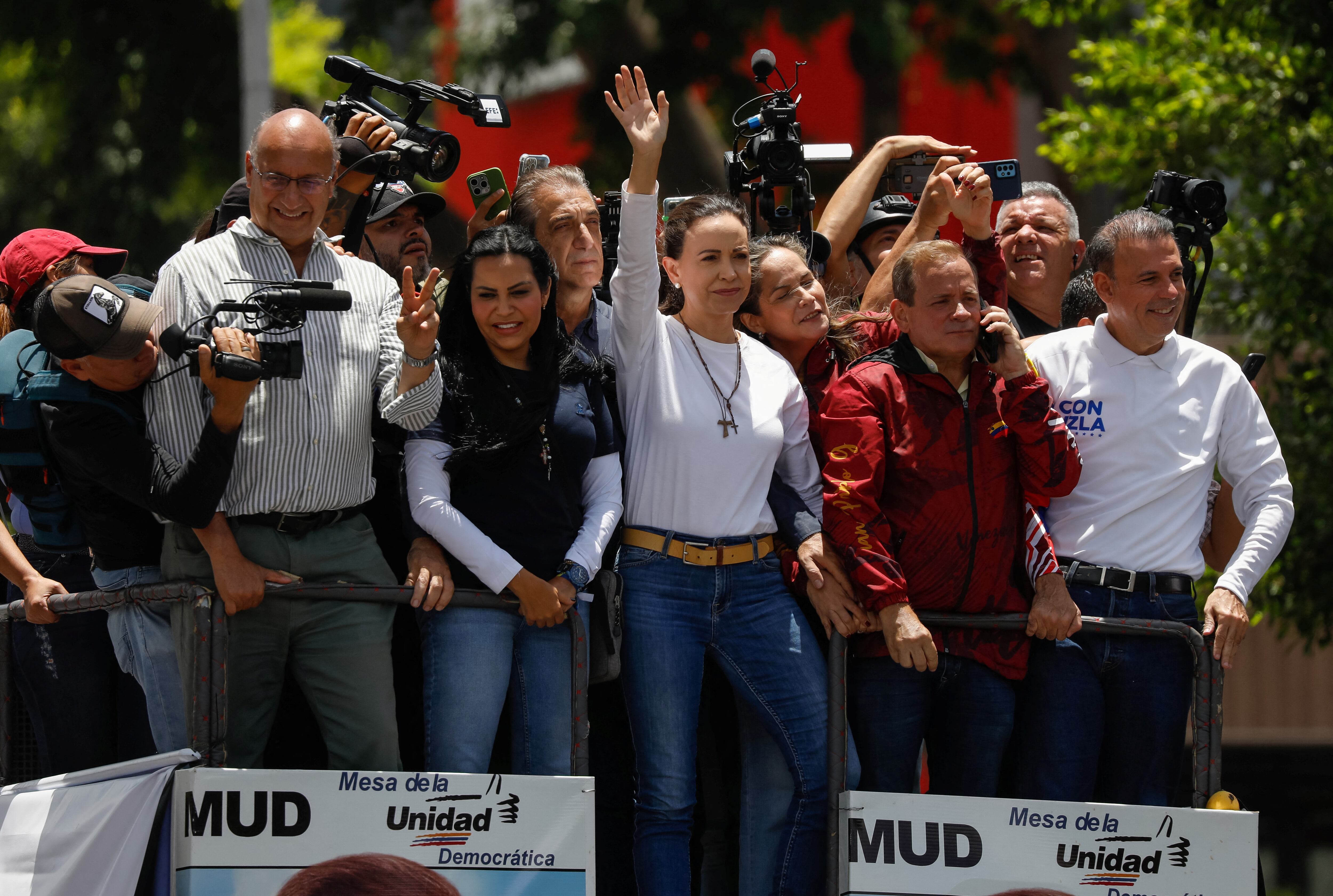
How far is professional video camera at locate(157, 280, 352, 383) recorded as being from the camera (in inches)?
146

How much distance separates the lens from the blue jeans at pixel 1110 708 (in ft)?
14.0

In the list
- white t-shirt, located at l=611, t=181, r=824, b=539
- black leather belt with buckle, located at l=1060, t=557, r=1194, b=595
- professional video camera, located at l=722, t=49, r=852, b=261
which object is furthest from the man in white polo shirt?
professional video camera, located at l=722, t=49, r=852, b=261

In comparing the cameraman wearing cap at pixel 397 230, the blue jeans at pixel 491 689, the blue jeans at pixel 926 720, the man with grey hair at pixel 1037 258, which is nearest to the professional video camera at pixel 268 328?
the blue jeans at pixel 491 689

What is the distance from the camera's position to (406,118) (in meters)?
5.23

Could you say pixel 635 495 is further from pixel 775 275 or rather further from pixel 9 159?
pixel 9 159

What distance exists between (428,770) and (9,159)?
43.5ft

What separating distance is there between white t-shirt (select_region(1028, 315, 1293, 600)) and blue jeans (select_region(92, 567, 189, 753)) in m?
2.49

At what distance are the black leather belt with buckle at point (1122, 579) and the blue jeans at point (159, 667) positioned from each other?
2.45 meters

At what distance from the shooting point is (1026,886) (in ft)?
13.4

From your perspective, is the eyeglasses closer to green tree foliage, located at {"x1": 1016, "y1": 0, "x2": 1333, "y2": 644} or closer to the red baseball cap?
the red baseball cap

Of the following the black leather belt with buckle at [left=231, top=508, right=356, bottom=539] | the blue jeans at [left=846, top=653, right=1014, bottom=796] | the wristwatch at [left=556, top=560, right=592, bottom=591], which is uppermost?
the black leather belt with buckle at [left=231, top=508, right=356, bottom=539]

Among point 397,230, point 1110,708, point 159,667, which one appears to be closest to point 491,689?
point 159,667

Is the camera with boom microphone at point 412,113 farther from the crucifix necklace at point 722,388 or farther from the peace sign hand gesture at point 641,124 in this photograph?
the crucifix necklace at point 722,388

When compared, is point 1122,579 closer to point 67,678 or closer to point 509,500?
point 509,500
